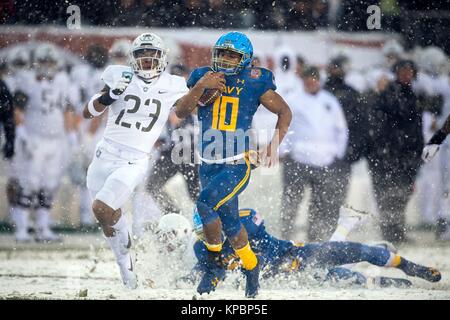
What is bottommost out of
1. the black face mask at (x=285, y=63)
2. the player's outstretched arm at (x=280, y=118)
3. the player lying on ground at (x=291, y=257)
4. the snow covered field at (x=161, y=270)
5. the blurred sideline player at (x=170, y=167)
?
the snow covered field at (x=161, y=270)

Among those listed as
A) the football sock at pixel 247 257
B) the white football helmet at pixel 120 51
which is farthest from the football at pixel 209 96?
the white football helmet at pixel 120 51

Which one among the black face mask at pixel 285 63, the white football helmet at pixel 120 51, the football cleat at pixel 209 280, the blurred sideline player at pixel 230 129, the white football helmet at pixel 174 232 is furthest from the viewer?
the black face mask at pixel 285 63

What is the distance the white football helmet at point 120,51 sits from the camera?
9.17m

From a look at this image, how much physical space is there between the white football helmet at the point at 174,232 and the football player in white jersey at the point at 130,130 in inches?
9.9

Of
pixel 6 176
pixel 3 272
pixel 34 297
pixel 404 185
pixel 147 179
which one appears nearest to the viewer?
pixel 34 297

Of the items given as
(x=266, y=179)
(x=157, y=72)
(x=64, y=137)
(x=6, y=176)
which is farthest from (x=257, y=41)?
(x=157, y=72)

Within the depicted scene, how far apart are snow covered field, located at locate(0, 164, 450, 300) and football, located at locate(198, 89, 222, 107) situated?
1255 mm

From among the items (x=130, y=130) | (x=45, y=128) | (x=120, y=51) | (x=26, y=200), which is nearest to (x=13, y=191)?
(x=26, y=200)

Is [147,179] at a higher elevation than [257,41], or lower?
lower

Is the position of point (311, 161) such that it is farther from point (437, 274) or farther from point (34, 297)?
point (34, 297)

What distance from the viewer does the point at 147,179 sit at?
28.8 ft

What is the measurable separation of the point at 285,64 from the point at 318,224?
2.10 meters

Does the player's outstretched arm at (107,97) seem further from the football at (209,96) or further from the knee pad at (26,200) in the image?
the knee pad at (26,200)

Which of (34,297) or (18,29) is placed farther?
(18,29)
